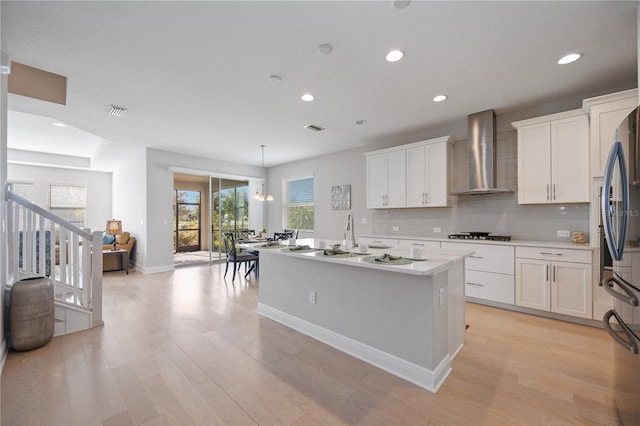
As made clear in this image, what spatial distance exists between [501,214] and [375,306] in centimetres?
279

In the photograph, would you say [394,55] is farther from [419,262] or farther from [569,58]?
[419,262]

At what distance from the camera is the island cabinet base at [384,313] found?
195 cm

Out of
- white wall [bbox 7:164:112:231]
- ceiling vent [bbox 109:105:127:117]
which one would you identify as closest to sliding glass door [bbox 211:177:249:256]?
ceiling vent [bbox 109:105:127:117]

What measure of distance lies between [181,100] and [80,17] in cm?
143

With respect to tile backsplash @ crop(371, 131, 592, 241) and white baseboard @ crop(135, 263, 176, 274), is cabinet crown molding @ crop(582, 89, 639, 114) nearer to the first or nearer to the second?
tile backsplash @ crop(371, 131, 592, 241)

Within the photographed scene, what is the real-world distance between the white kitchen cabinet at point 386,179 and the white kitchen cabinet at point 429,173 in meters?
0.13

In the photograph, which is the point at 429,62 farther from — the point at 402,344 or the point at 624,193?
the point at 402,344

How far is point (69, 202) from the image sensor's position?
790cm

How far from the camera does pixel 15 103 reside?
341 centimetres

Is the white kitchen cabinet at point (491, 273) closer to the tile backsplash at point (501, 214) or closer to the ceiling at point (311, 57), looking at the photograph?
the tile backsplash at point (501, 214)

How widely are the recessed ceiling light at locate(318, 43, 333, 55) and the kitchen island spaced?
1755 millimetres

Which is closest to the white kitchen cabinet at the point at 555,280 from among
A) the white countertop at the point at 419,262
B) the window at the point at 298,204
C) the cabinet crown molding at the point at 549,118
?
the white countertop at the point at 419,262

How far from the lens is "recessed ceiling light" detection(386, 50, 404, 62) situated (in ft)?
7.89

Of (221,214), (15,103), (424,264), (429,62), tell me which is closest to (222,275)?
(221,214)
